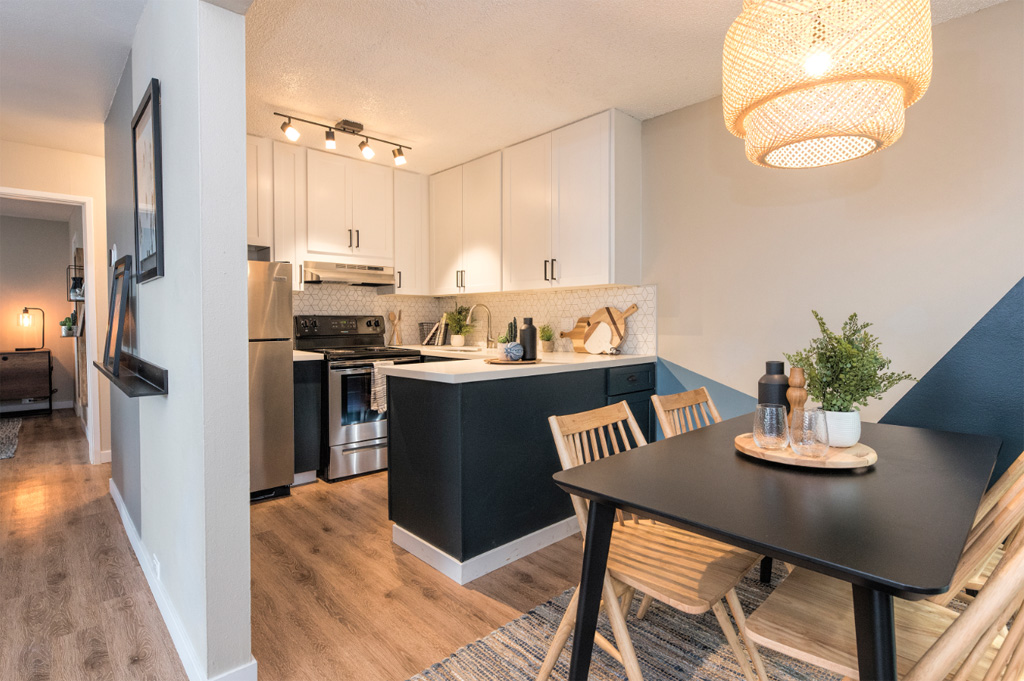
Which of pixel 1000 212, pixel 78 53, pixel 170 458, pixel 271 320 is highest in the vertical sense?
pixel 78 53

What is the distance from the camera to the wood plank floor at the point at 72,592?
1.77 metres

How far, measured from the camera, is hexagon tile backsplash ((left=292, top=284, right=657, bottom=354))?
11.4 feet

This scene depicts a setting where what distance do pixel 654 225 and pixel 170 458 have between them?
9.42 feet

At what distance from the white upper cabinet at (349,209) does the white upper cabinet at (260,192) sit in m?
0.27

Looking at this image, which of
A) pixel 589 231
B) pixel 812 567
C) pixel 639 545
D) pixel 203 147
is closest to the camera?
pixel 812 567

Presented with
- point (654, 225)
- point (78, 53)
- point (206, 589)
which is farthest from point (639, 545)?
point (78, 53)

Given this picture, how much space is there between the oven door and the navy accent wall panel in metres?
3.23

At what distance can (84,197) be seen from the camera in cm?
394

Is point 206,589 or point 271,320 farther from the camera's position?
point 271,320

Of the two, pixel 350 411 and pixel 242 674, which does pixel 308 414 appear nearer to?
pixel 350 411

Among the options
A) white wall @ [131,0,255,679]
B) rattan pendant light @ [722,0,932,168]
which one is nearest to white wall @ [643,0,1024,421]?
rattan pendant light @ [722,0,932,168]

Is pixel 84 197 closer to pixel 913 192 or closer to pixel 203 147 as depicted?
pixel 203 147

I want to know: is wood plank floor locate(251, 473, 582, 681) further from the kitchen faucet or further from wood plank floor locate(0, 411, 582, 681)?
the kitchen faucet

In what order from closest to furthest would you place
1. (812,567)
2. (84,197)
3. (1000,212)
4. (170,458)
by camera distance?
Answer: 1. (812,567)
2. (170,458)
3. (1000,212)
4. (84,197)
